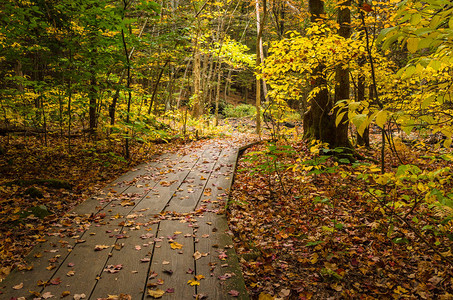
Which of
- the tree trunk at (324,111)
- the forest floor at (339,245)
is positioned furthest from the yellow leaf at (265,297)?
the tree trunk at (324,111)

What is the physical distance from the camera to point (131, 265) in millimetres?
3072

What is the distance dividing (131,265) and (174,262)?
487mm

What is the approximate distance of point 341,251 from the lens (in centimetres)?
384

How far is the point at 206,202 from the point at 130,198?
1.47 metres

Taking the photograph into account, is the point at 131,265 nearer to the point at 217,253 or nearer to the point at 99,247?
the point at 99,247

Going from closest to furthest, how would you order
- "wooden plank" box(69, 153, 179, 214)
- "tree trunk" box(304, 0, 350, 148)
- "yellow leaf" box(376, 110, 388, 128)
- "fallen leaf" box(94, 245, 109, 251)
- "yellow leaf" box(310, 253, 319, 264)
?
"yellow leaf" box(376, 110, 388, 128) → "fallen leaf" box(94, 245, 109, 251) → "yellow leaf" box(310, 253, 319, 264) → "wooden plank" box(69, 153, 179, 214) → "tree trunk" box(304, 0, 350, 148)

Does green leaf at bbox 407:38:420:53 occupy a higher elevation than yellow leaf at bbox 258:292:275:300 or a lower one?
higher

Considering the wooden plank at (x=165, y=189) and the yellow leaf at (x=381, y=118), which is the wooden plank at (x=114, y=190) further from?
the yellow leaf at (x=381, y=118)

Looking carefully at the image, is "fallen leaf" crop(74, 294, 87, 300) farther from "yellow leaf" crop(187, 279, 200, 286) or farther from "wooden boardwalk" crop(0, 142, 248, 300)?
"yellow leaf" crop(187, 279, 200, 286)

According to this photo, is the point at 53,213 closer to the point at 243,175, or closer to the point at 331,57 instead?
the point at 243,175

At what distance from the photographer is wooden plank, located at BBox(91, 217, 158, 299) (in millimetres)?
2664

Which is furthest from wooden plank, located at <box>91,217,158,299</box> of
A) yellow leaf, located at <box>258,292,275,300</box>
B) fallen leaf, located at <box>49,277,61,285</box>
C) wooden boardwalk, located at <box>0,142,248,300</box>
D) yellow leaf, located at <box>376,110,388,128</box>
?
yellow leaf, located at <box>376,110,388,128</box>

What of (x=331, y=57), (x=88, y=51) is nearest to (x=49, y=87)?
(x=88, y=51)

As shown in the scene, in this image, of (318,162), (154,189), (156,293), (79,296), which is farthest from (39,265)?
(318,162)
